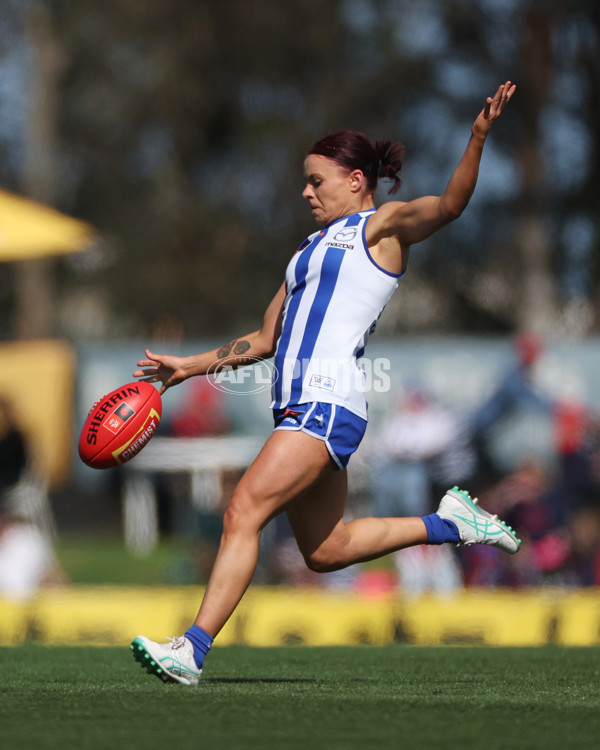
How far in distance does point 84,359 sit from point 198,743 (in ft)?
44.3

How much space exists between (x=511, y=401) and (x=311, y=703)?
26.5ft

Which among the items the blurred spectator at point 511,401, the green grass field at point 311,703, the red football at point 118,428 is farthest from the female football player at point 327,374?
the blurred spectator at point 511,401

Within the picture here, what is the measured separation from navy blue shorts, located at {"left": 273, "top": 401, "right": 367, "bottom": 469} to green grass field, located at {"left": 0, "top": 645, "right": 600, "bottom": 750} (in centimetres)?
89

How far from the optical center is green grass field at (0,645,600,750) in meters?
3.93

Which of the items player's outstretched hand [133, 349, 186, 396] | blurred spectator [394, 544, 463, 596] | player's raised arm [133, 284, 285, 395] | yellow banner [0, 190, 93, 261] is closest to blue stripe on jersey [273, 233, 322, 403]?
player's raised arm [133, 284, 285, 395]

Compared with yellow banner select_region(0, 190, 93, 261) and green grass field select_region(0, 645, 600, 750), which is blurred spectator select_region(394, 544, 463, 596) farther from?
green grass field select_region(0, 645, 600, 750)

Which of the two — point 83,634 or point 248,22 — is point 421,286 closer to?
point 248,22

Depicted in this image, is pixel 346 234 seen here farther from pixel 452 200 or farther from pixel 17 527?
pixel 17 527

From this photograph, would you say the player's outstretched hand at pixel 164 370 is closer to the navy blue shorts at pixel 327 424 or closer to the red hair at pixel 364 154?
the navy blue shorts at pixel 327 424

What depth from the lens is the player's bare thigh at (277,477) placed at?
5098 mm

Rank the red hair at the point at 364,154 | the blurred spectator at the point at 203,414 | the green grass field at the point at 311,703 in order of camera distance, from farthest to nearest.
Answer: the blurred spectator at the point at 203,414, the red hair at the point at 364,154, the green grass field at the point at 311,703

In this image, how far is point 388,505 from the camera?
41.1 ft

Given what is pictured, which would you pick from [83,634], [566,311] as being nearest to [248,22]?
[566,311]

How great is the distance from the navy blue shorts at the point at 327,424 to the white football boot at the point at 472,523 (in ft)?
2.40
